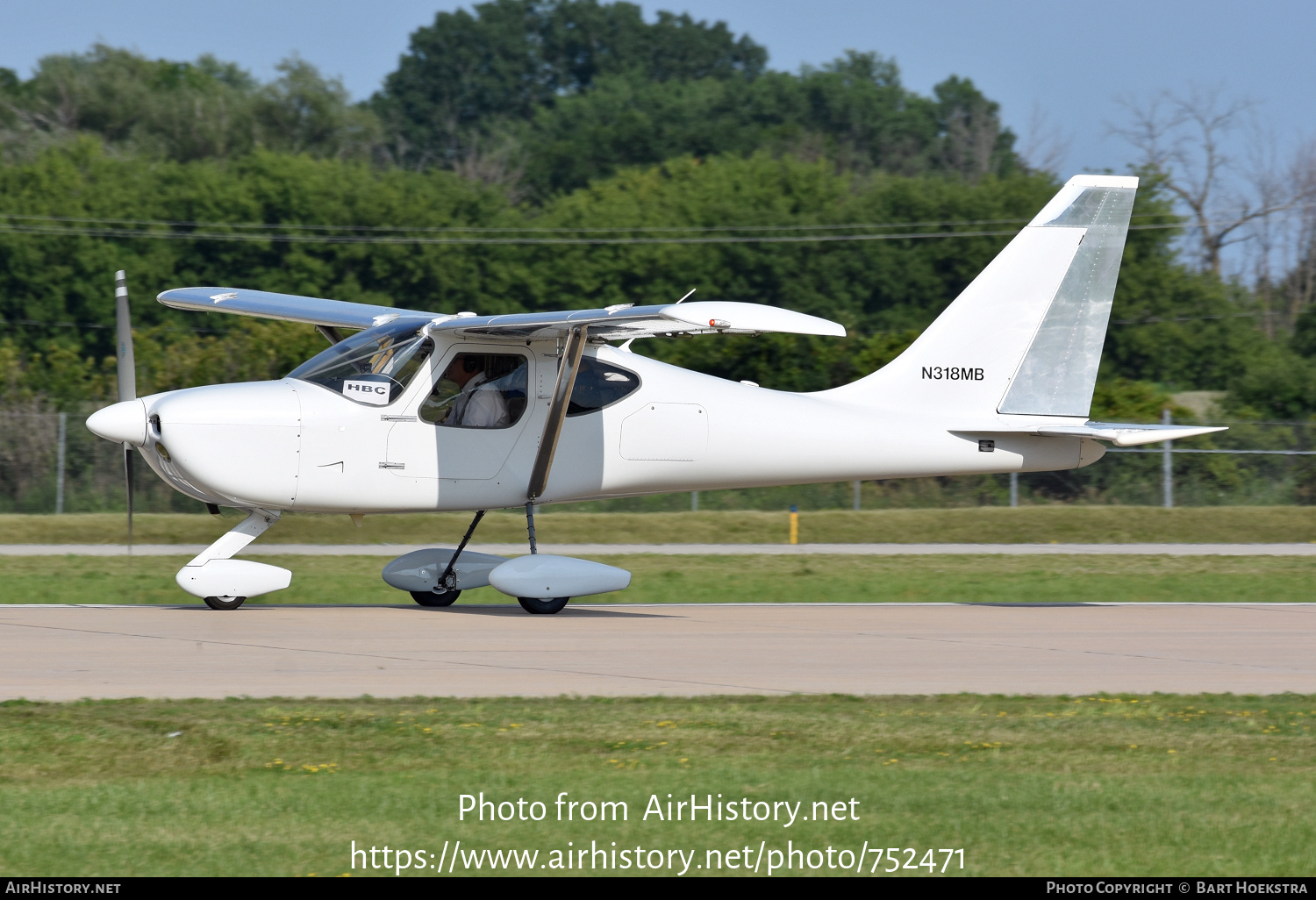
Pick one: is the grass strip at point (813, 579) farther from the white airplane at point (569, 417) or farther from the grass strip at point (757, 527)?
the grass strip at point (757, 527)

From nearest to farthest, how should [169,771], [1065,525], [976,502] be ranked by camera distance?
1. [169,771]
2. [1065,525]
3. [976,502]

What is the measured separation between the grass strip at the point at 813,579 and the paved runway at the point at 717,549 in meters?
1.02

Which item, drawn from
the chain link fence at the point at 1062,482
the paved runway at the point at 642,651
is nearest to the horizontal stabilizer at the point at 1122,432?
the paved runway at the point at 642,651

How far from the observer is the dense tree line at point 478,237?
3700cm

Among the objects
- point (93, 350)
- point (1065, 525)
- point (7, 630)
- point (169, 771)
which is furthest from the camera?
point (93, 350)

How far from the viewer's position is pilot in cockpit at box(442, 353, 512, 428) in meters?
13.9

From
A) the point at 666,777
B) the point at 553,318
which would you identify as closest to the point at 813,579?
the point at 553,318

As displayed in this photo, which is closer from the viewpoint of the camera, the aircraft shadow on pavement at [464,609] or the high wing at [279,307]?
the aircraft shadow on pavement at [464,609]

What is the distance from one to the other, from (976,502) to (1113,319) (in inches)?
1082

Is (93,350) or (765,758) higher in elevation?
(93,350)

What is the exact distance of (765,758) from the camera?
7.51 m

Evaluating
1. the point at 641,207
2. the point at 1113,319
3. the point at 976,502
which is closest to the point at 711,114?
the point at 641,207

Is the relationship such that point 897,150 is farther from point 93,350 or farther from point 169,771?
point 169,771

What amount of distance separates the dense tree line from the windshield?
1854 centimetres
